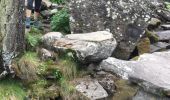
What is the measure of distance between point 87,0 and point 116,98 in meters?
2.76

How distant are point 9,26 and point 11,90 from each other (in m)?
1.31

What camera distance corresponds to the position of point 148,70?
24.9ft

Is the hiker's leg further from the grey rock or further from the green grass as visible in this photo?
the green grass

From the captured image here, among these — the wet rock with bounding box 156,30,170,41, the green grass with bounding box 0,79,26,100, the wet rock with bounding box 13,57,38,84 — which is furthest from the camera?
the wet rock with bounding box 156,30,170,41

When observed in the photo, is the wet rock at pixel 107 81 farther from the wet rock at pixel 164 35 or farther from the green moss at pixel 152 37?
the wet rock at pixel 164 35

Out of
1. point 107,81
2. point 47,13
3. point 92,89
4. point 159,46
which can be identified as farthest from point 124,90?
point 47,13

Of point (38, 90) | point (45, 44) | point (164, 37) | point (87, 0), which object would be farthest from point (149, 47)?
point (38, 90)

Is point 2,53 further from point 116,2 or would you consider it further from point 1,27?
point 116,2

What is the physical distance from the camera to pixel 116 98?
316 inches

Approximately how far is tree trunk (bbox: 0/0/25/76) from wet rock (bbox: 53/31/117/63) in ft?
3.39

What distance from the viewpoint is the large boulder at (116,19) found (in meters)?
9.42

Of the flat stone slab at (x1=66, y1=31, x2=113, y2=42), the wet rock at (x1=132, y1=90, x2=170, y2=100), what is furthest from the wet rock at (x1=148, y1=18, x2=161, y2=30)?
the wet rock at (x1=132, y1=90, x2=170, y2=100)

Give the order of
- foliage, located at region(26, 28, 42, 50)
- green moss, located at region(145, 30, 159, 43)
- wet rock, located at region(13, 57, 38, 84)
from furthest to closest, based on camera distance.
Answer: green moss, located at region(145, 30, 159, 43)
foliage, located at region(26, 28, 42, 50)
wet rock, located at region(13, 57, 38, 84)

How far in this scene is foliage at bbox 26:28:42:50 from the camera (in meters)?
8.86
